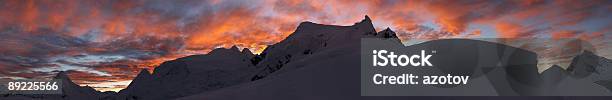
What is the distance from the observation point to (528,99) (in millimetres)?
35500

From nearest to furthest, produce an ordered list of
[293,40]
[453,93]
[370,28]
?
[453,93], [370,28], [293,40]

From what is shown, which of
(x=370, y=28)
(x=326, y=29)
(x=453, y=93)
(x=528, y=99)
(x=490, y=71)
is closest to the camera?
(x=453, y=93)

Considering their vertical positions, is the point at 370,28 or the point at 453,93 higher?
the point at 370,28

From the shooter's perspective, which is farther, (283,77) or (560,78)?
(560,78)

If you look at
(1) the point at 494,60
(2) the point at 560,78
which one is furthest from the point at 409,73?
(2) the point at 560,78

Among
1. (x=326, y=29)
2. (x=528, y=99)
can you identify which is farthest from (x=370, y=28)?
(x=528, y=99)

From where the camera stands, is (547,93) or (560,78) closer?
(547,93)

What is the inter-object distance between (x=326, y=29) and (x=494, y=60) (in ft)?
182

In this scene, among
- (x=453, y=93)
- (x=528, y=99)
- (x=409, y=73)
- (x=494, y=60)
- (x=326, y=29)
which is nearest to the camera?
(x=453, y=93)

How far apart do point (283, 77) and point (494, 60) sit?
811 inches

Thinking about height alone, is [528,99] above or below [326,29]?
below

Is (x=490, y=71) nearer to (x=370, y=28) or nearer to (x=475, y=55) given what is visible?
(x=475, y=55)

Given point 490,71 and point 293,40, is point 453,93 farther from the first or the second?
point 293,40

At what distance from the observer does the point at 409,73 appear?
128 ft
